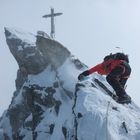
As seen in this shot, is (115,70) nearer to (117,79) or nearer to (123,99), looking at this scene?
(117,79)

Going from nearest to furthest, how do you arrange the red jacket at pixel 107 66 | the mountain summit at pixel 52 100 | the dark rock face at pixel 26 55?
the red jacket at pixel 107 66 → the mountain summit at pixel 52 100 → the dark rock face at pixel 26 55

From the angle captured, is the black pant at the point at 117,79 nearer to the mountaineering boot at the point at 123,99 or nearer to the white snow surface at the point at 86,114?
the mountaineering boot at the point at 123,99

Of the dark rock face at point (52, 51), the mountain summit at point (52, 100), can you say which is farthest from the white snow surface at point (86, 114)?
the dark rock face at point (52, 51)

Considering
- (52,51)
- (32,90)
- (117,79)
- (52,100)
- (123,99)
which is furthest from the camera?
(32,90)

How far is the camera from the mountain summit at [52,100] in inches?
1418

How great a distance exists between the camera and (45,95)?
51.7 m

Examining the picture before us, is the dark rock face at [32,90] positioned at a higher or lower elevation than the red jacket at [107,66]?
lower

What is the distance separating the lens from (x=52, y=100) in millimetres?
50531

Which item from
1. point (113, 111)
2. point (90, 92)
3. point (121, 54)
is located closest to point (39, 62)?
point (90, 92)

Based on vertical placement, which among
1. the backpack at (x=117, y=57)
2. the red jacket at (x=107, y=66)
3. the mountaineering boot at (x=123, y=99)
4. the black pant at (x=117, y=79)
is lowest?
the mountaineering boot at (x=123, y=99)

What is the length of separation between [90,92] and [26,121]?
15.3 meters

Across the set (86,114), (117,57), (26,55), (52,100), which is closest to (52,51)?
(26,55)

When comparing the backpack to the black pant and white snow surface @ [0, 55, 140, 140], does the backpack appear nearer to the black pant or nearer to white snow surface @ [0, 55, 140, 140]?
the black pant

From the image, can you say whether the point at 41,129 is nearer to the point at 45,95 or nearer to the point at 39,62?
the point at 45,95
